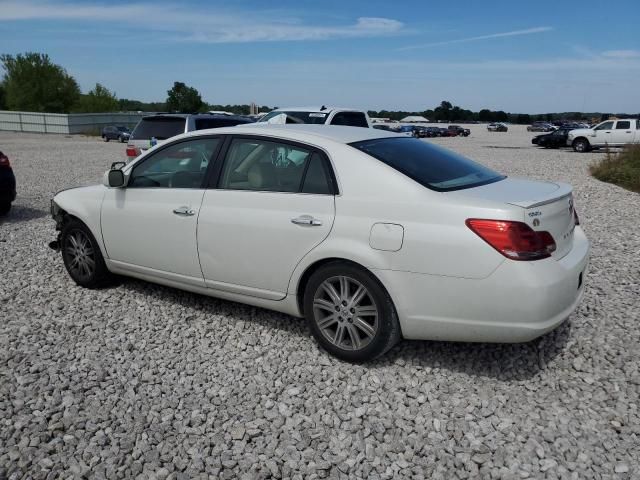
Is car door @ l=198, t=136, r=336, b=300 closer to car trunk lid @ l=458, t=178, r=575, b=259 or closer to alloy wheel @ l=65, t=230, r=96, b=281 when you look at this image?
car trunk lid @ l=458, t=178, r=575, b=259

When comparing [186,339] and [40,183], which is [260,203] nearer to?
[186,339]

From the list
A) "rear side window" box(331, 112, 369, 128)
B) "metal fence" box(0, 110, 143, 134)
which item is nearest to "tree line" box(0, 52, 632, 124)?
"metal fence" box(0, 110, 143, 134)

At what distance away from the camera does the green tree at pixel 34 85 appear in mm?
68062

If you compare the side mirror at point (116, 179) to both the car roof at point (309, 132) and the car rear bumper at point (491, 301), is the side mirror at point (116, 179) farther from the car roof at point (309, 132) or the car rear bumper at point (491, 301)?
the car rear bumper at point (491, 301)

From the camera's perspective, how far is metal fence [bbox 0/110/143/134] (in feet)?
160

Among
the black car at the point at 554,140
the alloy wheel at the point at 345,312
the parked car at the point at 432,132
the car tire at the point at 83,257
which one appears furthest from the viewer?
the parked car at the point at 432,132

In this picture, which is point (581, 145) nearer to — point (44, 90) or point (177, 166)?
point (177, 166)

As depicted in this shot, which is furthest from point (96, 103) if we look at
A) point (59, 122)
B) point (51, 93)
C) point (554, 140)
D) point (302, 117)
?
point (302, 117)

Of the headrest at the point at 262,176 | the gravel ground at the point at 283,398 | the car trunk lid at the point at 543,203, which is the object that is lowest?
the gravel ground at the point at 283,398

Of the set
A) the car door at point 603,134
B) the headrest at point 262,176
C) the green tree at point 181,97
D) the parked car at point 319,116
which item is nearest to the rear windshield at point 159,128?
the parked car at point 319,116

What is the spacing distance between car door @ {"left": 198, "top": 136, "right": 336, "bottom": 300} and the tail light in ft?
3.19

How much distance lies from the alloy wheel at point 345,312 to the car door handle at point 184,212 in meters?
1.24

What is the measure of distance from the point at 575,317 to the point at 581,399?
1271 mm

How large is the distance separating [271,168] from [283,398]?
1652 millimetres
